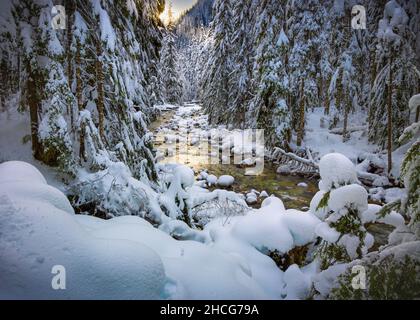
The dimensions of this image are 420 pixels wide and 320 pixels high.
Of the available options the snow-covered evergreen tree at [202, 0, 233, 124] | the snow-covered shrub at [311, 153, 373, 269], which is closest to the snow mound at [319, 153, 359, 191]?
the snow-covered shrub at [311, 153, 373, 269]

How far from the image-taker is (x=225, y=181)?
45.7 feet

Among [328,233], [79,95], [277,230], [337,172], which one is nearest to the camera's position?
[328,233]

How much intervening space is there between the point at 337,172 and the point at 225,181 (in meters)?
10.1

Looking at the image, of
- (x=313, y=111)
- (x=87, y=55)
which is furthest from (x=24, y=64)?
(x=313, y=111)

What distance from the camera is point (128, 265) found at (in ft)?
8.91

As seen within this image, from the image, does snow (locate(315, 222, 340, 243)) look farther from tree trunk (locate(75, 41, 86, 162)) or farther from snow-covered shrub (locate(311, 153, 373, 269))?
tree trunk (locate(75, 41, 86, 162))

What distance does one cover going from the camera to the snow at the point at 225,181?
13.9 meters

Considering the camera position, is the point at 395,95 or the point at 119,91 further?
the point at 395,95

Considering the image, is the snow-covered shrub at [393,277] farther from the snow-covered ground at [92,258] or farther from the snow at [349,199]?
the snow-covered ground at [92,258]

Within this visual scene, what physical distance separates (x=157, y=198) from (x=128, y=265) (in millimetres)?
3484

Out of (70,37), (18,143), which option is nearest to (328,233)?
(18,143)

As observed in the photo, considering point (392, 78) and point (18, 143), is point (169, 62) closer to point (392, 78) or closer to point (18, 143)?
point (392, 78)

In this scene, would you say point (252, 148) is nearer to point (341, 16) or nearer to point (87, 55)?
point (341, 16)

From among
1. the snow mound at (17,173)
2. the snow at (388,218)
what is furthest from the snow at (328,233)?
the snow mound at (17,173)
